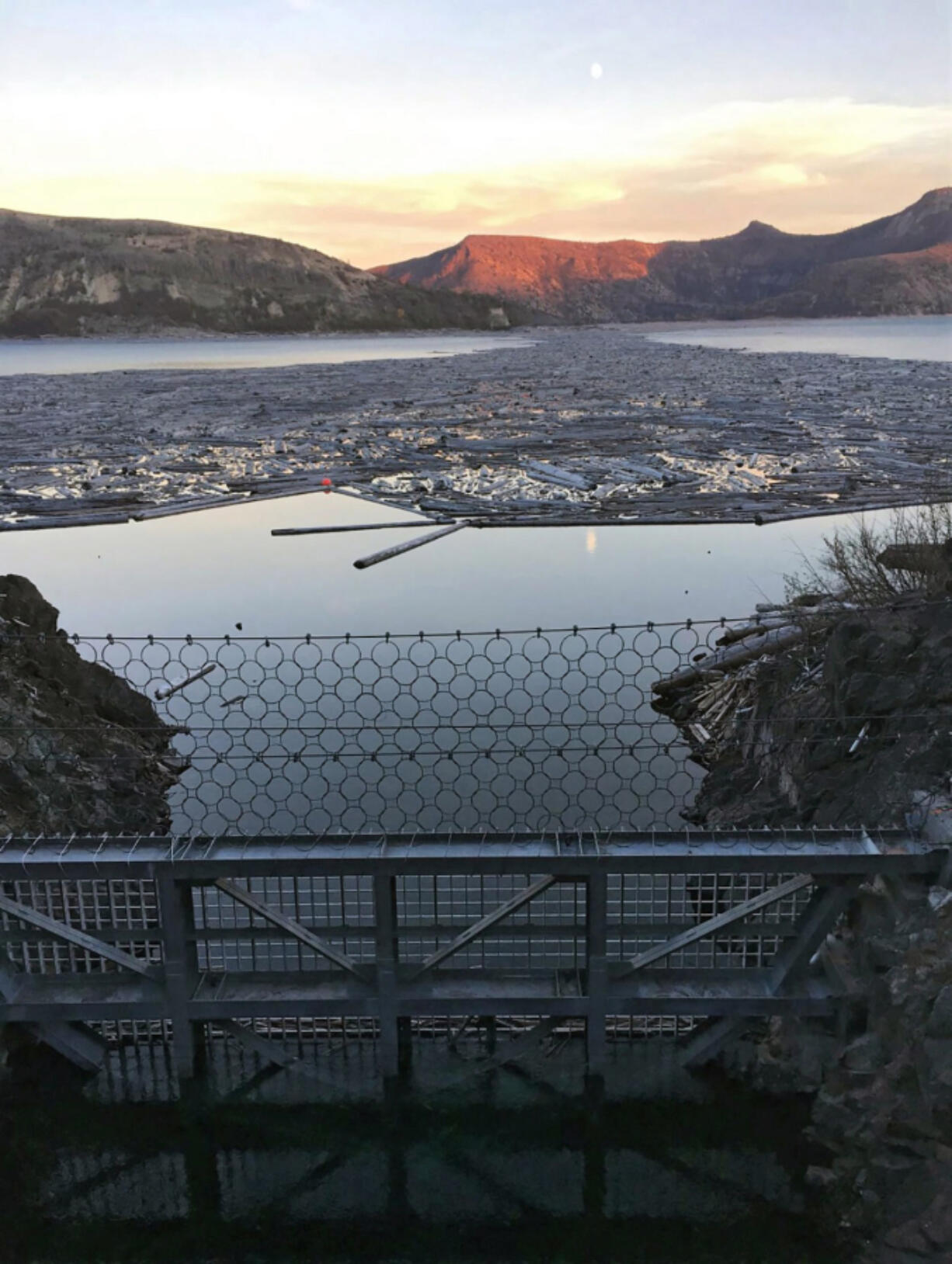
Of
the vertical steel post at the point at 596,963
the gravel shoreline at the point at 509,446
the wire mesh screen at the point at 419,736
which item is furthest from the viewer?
the gravel shoreline at the point at 509,446

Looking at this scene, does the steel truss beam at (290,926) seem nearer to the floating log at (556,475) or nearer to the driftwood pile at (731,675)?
the driftwood pile at (731,675)

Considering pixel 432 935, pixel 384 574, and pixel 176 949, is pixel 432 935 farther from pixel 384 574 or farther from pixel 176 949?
pixel 384 574

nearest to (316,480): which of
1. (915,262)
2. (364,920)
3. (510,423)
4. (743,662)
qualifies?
(510,423)

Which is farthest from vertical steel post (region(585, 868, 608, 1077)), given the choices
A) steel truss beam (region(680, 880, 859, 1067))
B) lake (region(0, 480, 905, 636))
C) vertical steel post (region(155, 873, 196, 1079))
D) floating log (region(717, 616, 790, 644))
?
lake (region(0, 480, 905, 636))

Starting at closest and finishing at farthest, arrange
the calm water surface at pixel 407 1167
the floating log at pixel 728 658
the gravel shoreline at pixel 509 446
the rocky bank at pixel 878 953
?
the rocky bank at pixel 878 953, the calm water surface at pixel 407 1167, the floating log at pixel 728 658, the gravel shoreline at pixel 509 446

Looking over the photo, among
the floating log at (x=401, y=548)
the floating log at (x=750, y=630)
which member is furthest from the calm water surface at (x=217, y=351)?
Answer: the floating log at (x=750, y=630)

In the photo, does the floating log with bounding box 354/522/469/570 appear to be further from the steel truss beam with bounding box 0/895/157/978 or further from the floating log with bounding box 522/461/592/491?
the steel truss beam with bounding box 0/895/157/978

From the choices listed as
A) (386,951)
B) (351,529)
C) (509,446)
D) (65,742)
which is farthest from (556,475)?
(386,951)
